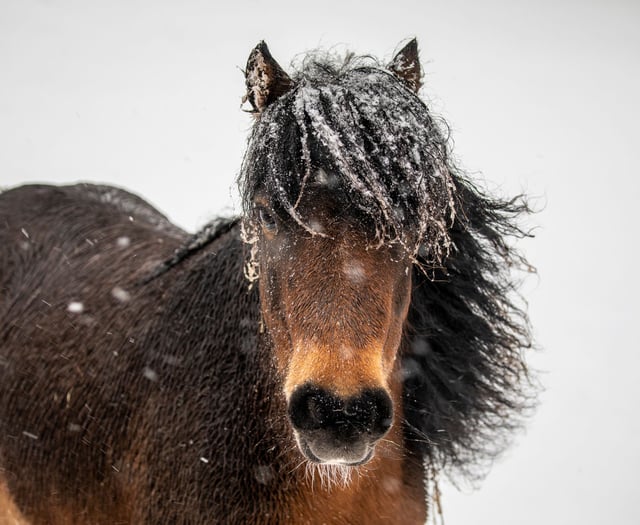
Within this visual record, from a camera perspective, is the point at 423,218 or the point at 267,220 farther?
the point at 267,220

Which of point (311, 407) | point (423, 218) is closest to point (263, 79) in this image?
point (423, 218)

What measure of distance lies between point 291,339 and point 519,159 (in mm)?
25464

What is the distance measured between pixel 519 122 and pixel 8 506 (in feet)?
123

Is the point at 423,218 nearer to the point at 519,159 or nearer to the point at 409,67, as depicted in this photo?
the point at 409,67

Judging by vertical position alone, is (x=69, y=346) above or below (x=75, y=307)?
below

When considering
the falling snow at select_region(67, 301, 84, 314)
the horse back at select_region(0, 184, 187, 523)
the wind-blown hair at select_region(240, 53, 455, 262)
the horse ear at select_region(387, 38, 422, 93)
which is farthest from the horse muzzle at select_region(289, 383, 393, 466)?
the falling snow at select_region(67, 301, 84, 314)

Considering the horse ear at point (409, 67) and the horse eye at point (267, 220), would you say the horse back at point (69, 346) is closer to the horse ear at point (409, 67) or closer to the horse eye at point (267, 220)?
the horse eye at point (267, 220)

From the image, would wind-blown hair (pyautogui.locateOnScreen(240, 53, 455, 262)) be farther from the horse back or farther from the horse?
the horse back

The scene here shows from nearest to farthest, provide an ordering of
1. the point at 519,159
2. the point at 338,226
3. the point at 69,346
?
1. the point at 338,226
2. the point at 69,346
3. the point at 519,159

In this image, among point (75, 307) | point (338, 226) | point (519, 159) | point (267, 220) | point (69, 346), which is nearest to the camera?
point (338, 226)

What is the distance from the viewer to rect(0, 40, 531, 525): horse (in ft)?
6.42

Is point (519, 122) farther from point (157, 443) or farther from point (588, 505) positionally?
point (157, 443)

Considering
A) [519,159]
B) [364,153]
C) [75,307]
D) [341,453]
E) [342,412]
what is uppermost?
[519,159]

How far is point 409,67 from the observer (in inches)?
96.0
